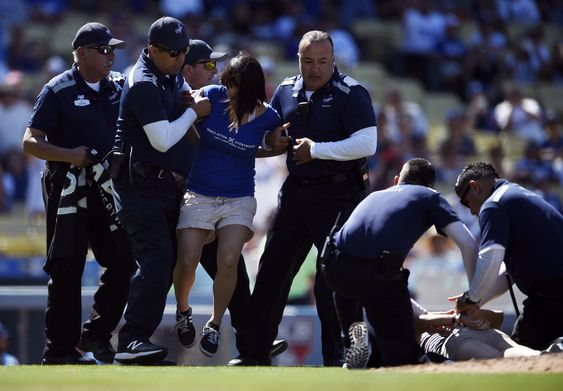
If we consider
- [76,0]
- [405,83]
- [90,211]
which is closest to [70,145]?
[90,211]

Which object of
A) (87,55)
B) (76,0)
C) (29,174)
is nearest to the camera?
(87,55)

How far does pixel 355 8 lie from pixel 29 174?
8480mm

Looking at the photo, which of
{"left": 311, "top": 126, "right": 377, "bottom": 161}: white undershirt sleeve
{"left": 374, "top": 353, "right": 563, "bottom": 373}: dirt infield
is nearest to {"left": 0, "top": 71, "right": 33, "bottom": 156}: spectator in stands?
{"left": 311, "top": 126, "right": 377, "bottom": 161}: white undershirt sleeve

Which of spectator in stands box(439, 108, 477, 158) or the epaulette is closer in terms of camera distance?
the epaulette

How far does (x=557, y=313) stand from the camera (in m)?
9.44

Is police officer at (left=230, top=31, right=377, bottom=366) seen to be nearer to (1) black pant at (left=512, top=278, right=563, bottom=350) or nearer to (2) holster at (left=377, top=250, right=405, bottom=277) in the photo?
(2) holster at (left=377, top=250, right=405, bottom=277)

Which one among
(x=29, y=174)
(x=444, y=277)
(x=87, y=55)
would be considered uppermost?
(x=87, y=55)

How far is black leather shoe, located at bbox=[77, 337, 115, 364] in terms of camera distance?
401 inches

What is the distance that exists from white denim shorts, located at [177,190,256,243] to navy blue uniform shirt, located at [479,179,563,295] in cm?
172

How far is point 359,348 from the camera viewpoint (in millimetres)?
8984

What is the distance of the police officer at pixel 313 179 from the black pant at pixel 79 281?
103cm

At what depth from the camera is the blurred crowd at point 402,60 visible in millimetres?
17469

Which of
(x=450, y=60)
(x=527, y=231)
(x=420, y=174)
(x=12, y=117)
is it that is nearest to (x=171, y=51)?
(x=420, y=174)

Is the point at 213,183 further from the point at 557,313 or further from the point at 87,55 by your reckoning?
the point at 557,313
